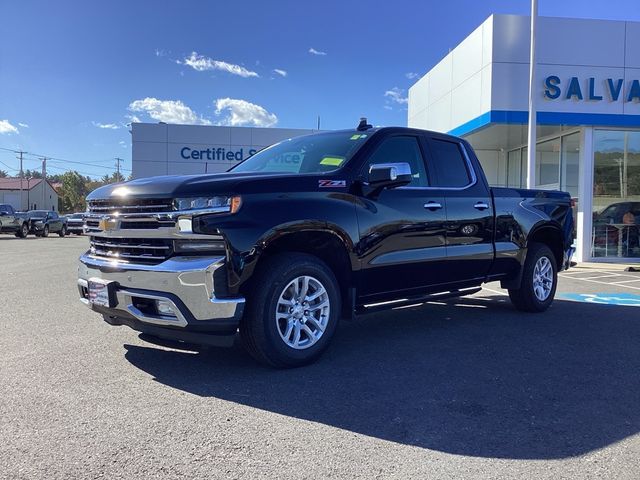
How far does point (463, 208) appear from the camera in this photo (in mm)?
5828

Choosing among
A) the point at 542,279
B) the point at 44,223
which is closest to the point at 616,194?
the point at 542,279

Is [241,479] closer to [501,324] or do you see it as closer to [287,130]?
[501,324]

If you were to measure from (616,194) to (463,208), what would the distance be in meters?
10.8

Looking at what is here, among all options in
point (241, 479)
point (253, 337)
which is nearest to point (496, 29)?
point (253, 337)

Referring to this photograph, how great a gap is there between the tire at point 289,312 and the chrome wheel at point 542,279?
11.3ft

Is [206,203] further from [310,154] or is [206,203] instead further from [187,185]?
[310,154]

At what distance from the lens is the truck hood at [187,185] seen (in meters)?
3.97

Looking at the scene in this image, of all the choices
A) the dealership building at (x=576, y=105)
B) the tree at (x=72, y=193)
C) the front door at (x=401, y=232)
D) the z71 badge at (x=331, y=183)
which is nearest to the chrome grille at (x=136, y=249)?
the z71 badge at (x=331, y=183)

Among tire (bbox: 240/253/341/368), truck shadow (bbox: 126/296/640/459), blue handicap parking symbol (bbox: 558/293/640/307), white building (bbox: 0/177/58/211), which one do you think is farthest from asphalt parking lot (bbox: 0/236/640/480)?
white building (bbox: 0/177/58/211)

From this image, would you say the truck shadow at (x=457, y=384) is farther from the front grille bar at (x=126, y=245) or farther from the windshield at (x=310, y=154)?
the windshield at (x=310, y=154)

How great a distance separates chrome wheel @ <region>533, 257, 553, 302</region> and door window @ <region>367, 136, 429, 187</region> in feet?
7.75

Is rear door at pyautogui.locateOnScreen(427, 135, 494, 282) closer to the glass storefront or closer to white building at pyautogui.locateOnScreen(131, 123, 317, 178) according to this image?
the glass storefront

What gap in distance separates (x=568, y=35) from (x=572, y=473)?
1354 cm

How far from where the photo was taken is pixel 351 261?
15.5ft
